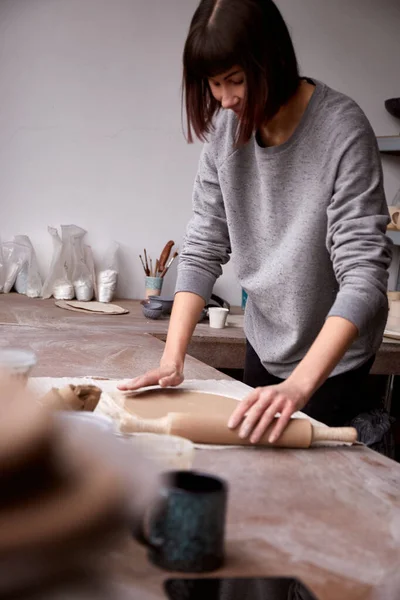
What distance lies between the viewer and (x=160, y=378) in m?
1.35

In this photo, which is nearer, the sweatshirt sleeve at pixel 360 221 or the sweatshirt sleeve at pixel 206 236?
the sweatshirt sleeve at pixel 360 221

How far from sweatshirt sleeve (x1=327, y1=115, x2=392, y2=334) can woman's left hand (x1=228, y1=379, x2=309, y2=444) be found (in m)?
0.33

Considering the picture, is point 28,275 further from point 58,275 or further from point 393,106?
point 393,106

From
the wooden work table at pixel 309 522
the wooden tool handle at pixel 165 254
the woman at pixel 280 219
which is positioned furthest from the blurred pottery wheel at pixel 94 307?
the wooden work table at pixel 309 522

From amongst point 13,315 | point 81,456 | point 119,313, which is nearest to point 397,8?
point 119,313

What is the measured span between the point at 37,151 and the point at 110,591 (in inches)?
116

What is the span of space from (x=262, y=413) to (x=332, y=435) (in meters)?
0.14

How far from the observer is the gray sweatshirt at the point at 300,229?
144 cm

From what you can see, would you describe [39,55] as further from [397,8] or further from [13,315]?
[397,8]

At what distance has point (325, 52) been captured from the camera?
11.2 feet

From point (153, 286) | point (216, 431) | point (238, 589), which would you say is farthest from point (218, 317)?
point (238, 589)

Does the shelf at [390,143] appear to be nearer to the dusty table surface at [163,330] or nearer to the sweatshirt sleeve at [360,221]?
the dusty table surface at [163,330]

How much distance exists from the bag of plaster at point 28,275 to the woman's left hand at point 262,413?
223 centimetres

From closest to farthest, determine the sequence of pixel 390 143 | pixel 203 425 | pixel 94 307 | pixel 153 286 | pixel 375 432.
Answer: pixel 203 425
pixel 375 432
pixel 94 307
pixel 153 286
pixel 390 143
